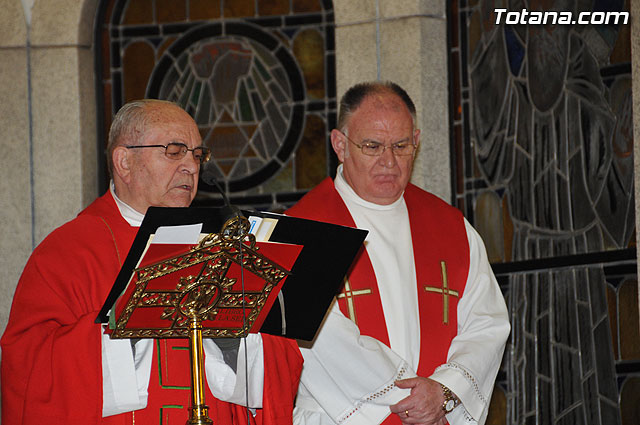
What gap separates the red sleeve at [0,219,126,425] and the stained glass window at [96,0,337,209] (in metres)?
2.63

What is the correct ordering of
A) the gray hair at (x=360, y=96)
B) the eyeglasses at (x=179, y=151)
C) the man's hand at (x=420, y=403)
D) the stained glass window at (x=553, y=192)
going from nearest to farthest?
the eyeglasses at (x=179, y=151) < the man's hand at (x=420, y=403) < the gray hair at (x=360, y=96) < the stained glass window at (x=553, y=192)

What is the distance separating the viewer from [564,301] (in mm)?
6289

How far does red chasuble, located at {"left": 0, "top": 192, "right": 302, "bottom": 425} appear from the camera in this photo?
388 centimetres

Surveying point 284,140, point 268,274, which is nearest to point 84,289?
point 268,274

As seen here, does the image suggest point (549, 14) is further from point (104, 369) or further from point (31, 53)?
point (104, 369)

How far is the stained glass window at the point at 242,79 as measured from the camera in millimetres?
6711

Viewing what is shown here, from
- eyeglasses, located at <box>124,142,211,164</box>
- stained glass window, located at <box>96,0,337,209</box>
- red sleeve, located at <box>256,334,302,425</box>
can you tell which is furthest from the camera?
stained glass window, located at <box>96,0,337,209</box>

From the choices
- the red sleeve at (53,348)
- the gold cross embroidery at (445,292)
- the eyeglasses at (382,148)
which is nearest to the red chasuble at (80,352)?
the red sleeve at (53,348)

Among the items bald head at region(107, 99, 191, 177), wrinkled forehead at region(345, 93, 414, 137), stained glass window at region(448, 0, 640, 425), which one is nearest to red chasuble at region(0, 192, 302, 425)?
bald head at region(107, 99, 191, 177)

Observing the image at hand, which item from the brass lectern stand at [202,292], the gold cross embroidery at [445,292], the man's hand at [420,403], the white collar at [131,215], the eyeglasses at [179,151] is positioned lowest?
the man's hand at [420,403]

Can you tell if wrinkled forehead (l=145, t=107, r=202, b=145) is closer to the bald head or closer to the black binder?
the bald head

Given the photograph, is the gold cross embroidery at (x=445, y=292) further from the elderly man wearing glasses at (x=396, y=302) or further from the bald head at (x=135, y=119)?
the bald head at (x=135, y=119)

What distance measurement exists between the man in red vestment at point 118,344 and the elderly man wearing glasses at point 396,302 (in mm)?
342

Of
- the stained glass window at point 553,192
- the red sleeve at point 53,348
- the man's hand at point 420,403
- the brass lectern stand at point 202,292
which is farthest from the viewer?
the stained glass window at point 553,192
